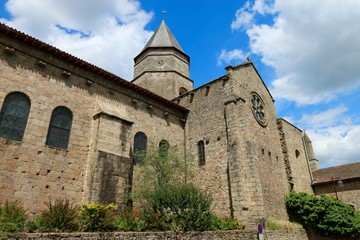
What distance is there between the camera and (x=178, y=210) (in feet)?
31.8

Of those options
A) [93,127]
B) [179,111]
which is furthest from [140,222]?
[179,111]

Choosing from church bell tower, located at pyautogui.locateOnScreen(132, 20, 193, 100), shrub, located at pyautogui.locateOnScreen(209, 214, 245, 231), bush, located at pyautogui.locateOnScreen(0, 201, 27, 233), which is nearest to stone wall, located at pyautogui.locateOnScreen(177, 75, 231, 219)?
shrub, located at pyautogui.locateOnScreen(209, 214, 245, 231)

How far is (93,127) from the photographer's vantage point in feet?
37.8

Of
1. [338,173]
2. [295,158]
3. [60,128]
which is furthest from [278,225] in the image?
[60,128]

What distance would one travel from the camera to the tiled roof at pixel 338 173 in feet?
60.7

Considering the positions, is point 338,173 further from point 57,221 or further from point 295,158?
point 57,221

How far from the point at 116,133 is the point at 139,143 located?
223 centimetres

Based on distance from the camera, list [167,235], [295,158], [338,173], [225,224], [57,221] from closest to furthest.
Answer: [57,221], [167,235], [225,224], [295,158], [338,173]

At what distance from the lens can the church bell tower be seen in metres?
21.1

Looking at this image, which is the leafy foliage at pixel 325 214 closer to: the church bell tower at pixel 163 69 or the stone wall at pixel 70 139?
the stone wall at pixel 70 139

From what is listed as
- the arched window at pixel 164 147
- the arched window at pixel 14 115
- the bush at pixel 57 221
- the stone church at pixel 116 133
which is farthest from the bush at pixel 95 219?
the arched window at pixel 164 147

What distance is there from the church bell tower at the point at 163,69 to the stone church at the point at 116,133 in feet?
13.6

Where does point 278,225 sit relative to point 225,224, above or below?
below

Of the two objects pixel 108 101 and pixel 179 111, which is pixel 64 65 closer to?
pixel 108 101
